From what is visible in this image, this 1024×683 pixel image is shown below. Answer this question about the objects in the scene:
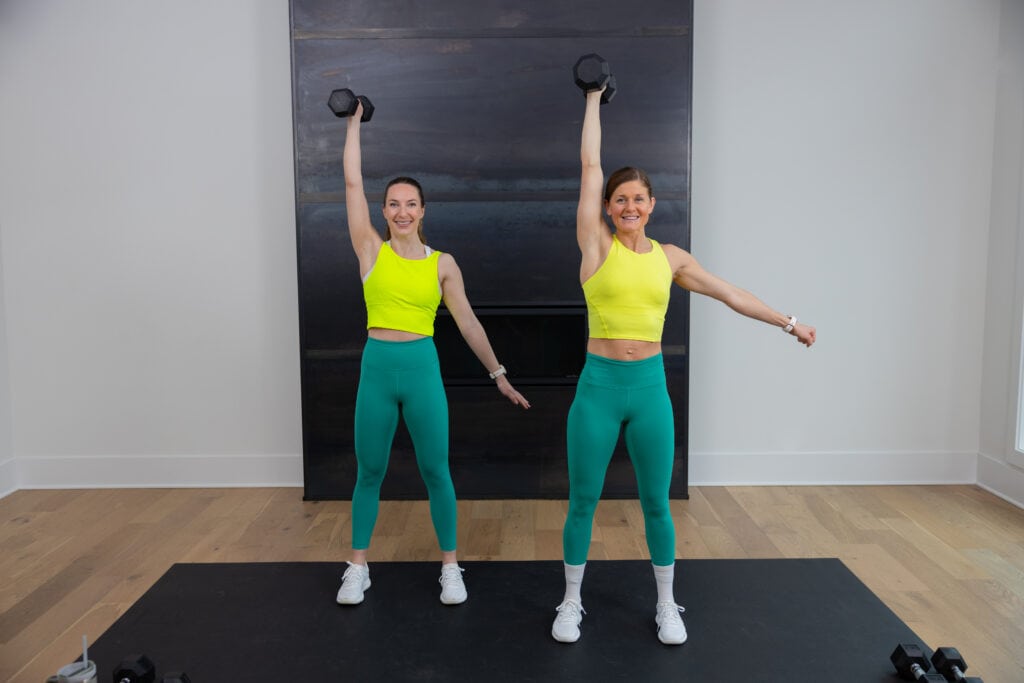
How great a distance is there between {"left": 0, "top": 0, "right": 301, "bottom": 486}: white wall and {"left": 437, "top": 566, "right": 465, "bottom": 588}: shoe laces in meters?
1.90

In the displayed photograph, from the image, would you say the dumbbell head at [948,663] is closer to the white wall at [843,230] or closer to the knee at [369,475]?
the knee at [369,475]

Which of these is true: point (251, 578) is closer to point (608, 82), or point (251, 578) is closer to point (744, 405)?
point (608, 82)

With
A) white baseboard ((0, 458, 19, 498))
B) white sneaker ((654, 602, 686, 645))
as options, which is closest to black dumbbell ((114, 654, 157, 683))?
white sneaker ((654, 602, 686, 645))

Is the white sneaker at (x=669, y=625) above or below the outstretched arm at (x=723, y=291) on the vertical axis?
below

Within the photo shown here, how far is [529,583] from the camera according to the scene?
119 inches

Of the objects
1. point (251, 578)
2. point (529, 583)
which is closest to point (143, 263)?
point (251, 578)

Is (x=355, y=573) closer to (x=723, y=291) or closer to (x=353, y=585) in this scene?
(x=353, y=585)

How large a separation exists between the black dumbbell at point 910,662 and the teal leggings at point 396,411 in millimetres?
1497

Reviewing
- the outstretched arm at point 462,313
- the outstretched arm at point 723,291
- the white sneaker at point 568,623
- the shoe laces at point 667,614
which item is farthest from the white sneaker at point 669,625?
the outstretched arm at point 723,291

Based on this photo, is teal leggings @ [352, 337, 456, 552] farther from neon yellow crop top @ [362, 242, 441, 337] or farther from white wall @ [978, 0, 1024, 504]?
white wall @ [978, 0, 1024, 504]

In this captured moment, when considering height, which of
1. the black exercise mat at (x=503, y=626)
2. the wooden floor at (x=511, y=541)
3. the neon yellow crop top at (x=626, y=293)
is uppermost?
the neon yellow crop top at (x=626, y=293)

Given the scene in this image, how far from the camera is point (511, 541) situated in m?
3.62

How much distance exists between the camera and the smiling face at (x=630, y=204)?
99.7 inches

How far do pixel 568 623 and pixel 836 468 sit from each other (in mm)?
2557
